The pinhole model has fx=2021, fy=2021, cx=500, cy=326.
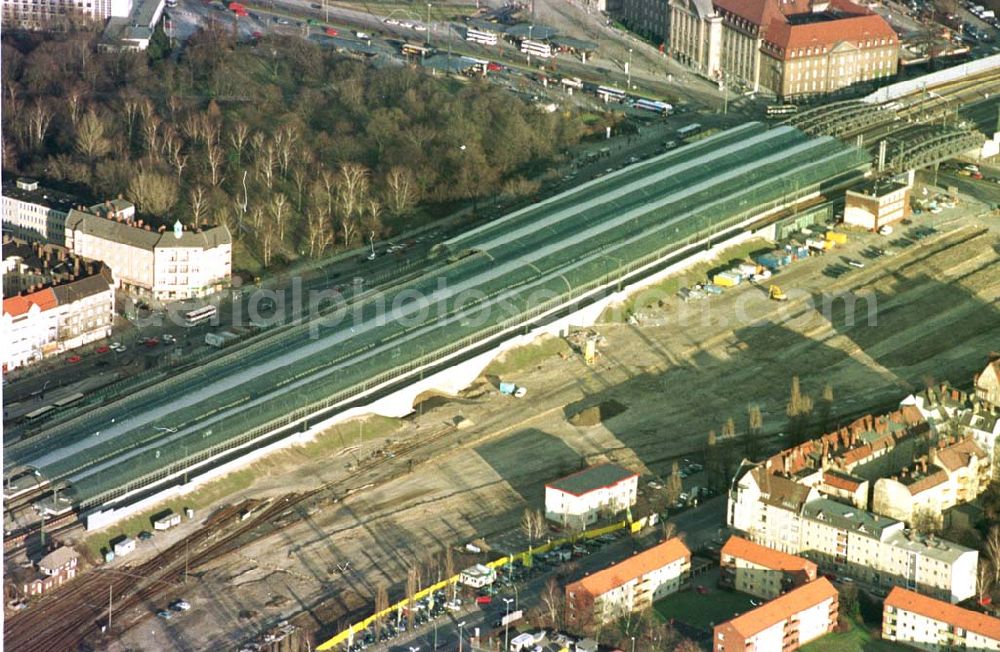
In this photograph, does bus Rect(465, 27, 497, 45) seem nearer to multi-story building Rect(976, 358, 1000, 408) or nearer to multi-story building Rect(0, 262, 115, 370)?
multi-story building Rect(0, 262, 115, 370)

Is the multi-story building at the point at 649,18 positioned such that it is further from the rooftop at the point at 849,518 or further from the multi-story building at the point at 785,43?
the rooftop at the point at 849,518

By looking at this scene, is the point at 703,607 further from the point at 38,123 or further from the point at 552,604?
the point at 38,123

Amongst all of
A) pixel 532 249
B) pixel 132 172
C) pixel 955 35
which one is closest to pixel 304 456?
pixel 532 249

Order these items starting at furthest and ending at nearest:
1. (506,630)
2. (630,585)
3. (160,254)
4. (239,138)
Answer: (239,138)
(160,254)
(630,585)
(506,630)

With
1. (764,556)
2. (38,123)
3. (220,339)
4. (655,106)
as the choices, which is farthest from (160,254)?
(655,106)

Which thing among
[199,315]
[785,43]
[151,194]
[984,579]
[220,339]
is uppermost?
[785,43]

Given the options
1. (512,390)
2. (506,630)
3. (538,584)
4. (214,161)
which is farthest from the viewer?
(214,161)

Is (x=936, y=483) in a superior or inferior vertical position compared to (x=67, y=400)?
superior
